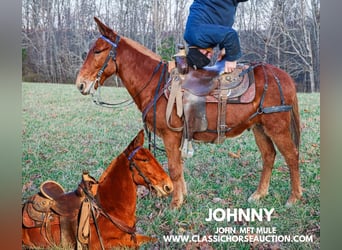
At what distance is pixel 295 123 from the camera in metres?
4.57

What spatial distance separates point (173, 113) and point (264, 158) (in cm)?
100

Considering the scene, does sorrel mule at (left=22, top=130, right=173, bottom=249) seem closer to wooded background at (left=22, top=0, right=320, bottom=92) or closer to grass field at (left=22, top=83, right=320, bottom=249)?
grass field at (left=22, top=83, right=320, bottom=249)

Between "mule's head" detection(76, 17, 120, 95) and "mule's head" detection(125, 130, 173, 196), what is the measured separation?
813mm

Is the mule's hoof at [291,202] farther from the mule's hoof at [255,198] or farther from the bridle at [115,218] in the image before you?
the bridle at [115,218]

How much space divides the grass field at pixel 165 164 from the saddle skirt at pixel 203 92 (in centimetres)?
29

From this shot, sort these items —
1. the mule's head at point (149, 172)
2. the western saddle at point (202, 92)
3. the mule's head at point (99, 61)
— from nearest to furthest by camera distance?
1. the mule's head at point (149, 172)
2. the western saddle at point (202, 92)
3. the mule's head at point (99, 61)

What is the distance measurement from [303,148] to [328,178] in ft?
1.21

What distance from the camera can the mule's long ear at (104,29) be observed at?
4527 millimetres

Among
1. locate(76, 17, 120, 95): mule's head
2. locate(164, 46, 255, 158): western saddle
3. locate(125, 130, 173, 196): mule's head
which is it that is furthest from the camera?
locate(76, 17, 120, 95): mule's head

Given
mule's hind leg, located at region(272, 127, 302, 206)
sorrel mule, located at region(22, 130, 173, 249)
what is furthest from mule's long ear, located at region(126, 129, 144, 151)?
mule's hind leg, located at region(272, 127, 302, 206)

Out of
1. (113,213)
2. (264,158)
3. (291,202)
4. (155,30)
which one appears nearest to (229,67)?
(155,30)

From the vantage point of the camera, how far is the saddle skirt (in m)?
4.46

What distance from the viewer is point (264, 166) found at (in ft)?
15.2

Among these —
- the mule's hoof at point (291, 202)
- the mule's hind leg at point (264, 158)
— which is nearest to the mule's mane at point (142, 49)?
the mule's hind leg at point (264, 158)
